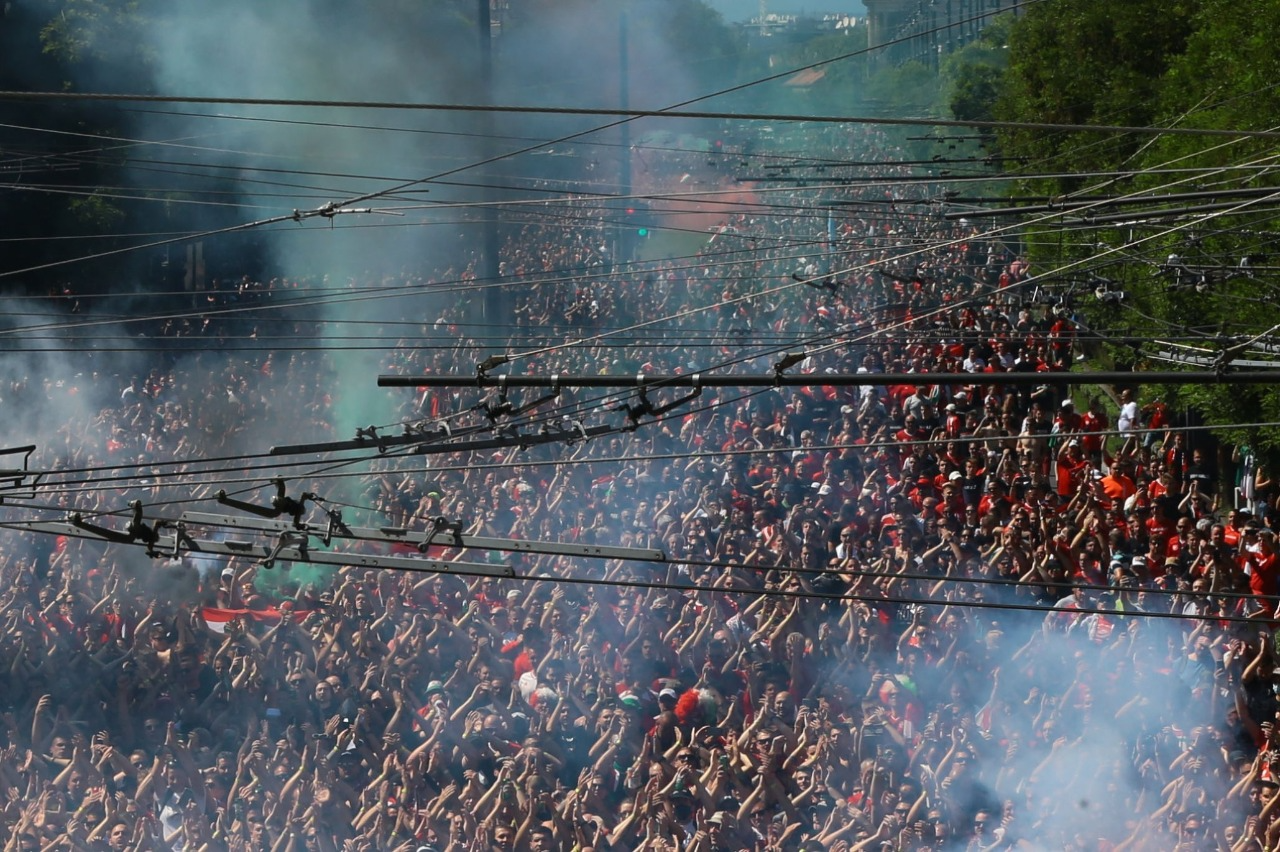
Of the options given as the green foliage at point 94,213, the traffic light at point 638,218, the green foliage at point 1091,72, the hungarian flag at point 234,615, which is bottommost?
the hungarian flag at point 234,615

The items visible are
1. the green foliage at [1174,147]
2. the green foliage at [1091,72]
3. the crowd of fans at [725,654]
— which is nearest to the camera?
the crowd of fans at [725,654]

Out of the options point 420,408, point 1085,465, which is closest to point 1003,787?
point 1085,465

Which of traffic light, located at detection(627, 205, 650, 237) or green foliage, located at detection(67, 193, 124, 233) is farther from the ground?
green foliage, located at detection(67, 193, 124, 233)

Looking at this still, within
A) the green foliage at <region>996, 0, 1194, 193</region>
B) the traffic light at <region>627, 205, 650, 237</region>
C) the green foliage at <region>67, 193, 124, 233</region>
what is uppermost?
the green foliage at <region>996, 0, 1194, 193</region>

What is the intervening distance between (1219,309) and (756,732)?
7.19 metres

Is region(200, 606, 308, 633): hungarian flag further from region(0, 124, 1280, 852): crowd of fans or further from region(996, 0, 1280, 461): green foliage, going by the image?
region(996, 0, 1280, 461): green foliage

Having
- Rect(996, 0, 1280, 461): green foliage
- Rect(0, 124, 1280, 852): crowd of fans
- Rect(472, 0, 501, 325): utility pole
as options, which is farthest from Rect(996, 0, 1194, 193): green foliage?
Rect(472, 0, 501, 325): utility pole

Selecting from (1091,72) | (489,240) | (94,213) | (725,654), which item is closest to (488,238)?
(489,240)

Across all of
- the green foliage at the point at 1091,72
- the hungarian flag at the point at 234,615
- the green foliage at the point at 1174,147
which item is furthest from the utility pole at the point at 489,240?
the green foliage at the point at 1091,72

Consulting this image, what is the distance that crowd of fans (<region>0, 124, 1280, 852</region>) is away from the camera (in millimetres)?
8500


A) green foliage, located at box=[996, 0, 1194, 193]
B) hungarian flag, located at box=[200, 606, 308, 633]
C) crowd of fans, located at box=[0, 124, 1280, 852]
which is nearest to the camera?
crowd of fans, located at box=[0, 124, 1280, 852]

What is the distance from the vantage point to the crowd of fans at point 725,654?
8500 millimetres

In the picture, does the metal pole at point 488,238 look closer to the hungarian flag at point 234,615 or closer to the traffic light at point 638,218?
the hungarian flag at point 234,615

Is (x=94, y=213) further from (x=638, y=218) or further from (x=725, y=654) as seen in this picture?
(x=725, y=654)
